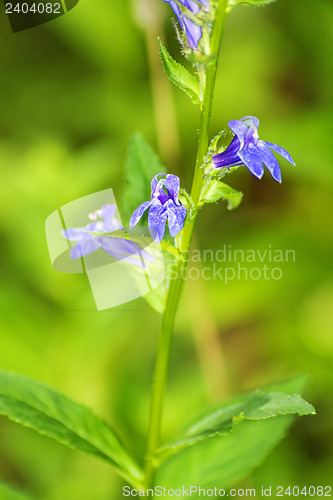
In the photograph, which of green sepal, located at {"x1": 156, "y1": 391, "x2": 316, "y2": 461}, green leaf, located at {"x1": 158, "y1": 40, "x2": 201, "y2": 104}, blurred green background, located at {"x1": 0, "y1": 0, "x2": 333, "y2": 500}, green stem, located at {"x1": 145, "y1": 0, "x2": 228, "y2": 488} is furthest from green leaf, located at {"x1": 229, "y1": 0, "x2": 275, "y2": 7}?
blurred green background, located at {"x1": 0, "y1": 0, "x2": 333, "y2": 500}

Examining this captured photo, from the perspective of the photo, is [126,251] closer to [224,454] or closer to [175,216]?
[175,216]

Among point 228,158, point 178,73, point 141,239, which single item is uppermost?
point 178,73

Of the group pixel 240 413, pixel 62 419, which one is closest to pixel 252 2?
pixel 240 413

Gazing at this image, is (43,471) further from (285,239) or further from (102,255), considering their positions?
(285,239)

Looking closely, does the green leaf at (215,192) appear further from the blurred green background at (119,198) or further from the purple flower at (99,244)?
the blurred green background at (119,198)

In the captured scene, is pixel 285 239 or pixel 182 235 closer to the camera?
pixel 182 235

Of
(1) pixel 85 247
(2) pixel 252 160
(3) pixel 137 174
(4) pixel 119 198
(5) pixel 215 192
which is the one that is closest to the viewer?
(2) pixel 252 160

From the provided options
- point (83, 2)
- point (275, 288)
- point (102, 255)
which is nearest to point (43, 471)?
point (102, 255)
